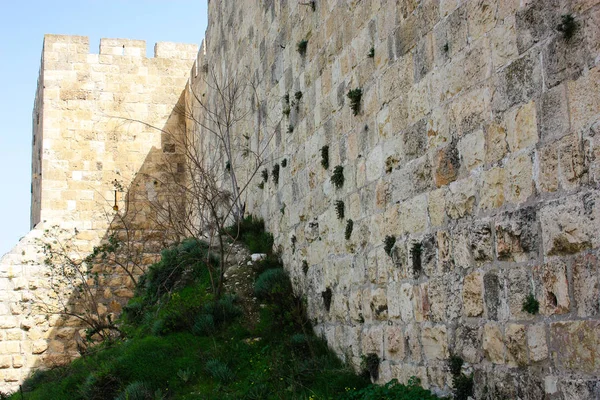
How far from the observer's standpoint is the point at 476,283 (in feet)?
15.7

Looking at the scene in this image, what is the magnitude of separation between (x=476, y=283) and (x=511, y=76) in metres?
1.33

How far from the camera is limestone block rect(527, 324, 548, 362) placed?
4.08 meters

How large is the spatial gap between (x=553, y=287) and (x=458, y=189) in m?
1.18

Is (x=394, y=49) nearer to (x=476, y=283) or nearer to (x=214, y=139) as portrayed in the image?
(x=476, y=283)

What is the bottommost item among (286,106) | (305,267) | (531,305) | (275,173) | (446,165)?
(531,305)

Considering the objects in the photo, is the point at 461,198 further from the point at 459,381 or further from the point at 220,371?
the point at 220,371

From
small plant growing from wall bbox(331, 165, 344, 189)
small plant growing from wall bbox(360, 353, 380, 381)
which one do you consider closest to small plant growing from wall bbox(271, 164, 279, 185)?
small plant growing from wall bbox(331, 165, 344, 189)

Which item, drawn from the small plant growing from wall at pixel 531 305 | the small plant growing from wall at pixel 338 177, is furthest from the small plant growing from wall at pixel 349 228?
the small plant growing from wall at pixel 531 305

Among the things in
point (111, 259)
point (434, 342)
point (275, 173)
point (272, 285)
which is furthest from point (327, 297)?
point (111, 259)

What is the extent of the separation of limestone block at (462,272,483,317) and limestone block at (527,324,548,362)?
544 millimetres

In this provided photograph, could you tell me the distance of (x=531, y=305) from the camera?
4.18 metres

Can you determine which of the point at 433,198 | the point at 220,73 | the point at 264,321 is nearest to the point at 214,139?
the point at 220,73

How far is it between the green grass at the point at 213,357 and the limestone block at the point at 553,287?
1855 mm

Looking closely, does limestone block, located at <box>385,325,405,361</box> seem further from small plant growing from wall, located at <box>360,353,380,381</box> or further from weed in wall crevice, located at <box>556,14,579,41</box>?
weed in wall crevice, located at <box>556,14,579,41</box>
